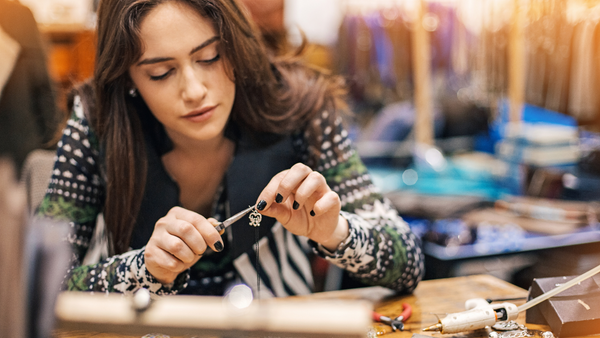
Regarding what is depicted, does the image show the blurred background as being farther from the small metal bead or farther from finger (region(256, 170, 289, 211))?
finger (region(256, 170, 289, 211))

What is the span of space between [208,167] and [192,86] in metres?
0.21

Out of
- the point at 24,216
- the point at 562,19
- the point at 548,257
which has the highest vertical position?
the point at 562,19

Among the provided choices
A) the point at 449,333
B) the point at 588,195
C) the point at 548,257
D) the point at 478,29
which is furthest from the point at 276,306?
the point at 478,29

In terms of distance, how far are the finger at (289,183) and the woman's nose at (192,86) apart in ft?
0.83

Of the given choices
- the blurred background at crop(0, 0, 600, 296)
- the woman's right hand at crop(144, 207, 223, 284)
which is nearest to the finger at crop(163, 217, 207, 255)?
the woman's right hand at crop(144, 207, 223, 284)

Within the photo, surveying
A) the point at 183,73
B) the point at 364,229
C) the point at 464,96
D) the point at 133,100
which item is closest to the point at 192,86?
the point at 183,73

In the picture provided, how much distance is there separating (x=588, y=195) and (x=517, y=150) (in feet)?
1.63

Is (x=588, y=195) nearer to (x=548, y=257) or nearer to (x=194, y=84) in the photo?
(x=548, y=257)

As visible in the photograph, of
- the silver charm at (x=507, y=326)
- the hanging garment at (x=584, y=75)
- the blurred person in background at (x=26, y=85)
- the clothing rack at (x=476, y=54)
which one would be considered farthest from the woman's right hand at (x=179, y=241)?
the hanging garment at (x=584, y=75)

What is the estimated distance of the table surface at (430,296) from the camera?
79 cm

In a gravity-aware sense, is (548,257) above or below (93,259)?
below

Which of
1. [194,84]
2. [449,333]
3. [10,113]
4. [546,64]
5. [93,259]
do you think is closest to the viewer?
[449,333]

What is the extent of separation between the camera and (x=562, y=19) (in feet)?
9.12

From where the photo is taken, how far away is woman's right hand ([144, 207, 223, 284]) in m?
0.72
